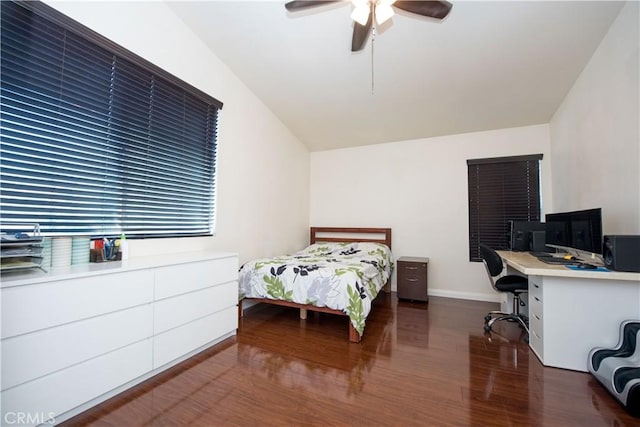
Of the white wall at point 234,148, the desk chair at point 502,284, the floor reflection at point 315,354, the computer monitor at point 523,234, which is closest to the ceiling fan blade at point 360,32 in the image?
the white wall at point 234,148

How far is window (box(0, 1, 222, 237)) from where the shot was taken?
66.2 inches

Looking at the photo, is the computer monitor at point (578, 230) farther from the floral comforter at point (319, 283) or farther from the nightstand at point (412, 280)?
the floral comforter at point (319, 283)

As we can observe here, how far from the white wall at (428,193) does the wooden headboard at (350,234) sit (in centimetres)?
13

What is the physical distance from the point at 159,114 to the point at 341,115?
230 cm

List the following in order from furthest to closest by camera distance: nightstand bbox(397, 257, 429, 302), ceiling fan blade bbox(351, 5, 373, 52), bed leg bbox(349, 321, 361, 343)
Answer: nightstand bbox(397, 257, 429, 302) < bed leg bbox(349, 321, 361, 343) < ceiling fan blade bbox(351, 5, 373, 52)

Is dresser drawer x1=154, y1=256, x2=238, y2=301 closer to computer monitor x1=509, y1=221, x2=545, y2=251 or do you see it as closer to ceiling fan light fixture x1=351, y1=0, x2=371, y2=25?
ceiling fan light fixture x1=351, y1=0, x2=371, y2=25

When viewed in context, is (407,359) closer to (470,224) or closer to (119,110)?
(470,224)

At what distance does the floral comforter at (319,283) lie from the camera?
253 cm

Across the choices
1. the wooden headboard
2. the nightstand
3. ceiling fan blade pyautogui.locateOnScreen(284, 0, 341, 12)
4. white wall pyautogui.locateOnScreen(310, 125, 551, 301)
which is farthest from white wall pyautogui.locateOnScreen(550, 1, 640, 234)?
the wooden headboard

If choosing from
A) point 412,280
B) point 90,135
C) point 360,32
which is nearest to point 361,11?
point 360,32

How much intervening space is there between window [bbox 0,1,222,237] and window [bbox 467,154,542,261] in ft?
12.1

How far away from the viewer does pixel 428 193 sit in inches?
167

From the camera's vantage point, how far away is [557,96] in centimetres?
312

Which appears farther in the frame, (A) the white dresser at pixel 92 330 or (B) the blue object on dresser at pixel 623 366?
(B) the blue object on dresser at pixel 623 366
